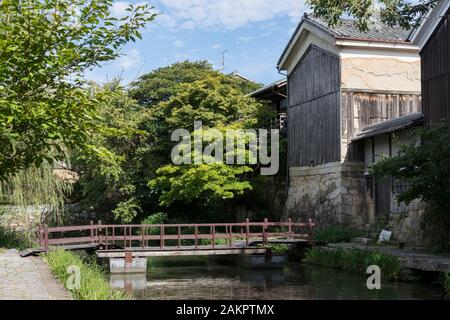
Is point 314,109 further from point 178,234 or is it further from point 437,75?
point 178,234

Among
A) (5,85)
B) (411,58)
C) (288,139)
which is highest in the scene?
(411,58)

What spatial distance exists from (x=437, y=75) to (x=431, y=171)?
4175 millimetres

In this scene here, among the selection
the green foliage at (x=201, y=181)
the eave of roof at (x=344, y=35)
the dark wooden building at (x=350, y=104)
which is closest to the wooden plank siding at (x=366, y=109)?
the dark wooden building at (x=350, y=104)

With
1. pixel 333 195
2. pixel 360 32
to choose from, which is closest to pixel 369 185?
pixel 333 195

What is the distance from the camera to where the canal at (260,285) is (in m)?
12.5

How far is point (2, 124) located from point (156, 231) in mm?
19151

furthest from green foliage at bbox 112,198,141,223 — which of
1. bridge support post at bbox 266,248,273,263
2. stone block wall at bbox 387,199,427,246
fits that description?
stone block wall at bbox 387,199,427,246

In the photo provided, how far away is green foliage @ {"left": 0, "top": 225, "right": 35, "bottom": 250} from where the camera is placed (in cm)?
1752

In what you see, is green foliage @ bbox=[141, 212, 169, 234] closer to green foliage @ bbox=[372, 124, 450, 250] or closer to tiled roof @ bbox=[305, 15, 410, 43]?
tiled roof @ bbox=[305, 15, 410, 43]

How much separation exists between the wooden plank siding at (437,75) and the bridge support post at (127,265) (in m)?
9.42

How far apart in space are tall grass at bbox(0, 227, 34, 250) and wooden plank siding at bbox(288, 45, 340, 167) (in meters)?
11.1
